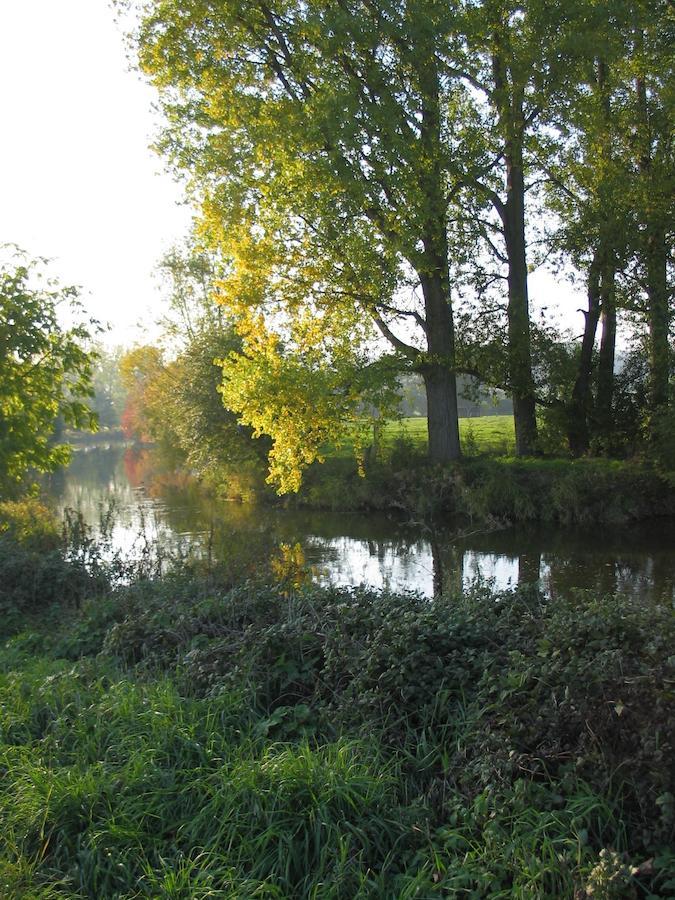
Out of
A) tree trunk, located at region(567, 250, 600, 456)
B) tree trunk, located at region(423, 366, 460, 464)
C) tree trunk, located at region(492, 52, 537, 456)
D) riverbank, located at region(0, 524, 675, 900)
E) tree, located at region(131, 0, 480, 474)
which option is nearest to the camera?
riverbank, located at region(0, 524, 675, 900)

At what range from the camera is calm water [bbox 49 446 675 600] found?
41.8 feet

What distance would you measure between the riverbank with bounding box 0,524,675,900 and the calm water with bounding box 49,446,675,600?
225 cm

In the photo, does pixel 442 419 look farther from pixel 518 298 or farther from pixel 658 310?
pixel 658 310

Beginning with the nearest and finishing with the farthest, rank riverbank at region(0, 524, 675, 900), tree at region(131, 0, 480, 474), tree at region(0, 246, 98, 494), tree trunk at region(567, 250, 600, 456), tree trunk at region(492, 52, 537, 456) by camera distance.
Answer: riverbank at region(0, 524, 675, 900)
tree at region(0, 246, 98, 494)
tree at region(131, 0, 480, 474)
tree trunk at region(492, 52, 537, 456)
tree trunk at region(567, 250, 600, 456)

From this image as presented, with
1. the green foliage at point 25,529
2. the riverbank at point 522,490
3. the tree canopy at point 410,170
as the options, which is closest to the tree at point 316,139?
the tree canopy at point 410,170

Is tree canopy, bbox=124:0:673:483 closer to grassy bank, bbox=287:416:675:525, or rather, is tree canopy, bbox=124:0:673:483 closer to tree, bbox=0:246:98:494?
grassy bank, bbox=287:416:675:525

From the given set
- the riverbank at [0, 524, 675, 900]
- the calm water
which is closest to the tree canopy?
the calm water

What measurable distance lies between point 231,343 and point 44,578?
18472 millimetres

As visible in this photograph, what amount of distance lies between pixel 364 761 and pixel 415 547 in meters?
12.8

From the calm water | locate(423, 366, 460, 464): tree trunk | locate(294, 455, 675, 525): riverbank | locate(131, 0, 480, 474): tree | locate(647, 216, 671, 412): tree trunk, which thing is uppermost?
locate(131, 0, 480, 474): tree

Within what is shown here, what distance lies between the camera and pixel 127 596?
7.36 metres

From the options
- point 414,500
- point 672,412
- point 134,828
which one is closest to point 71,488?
point 414,500

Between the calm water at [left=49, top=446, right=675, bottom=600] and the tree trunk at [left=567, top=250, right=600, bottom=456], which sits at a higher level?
the tree trunk at [left=567, top=250, right=600, bottom=456]

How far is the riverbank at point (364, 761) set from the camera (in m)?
3.43
